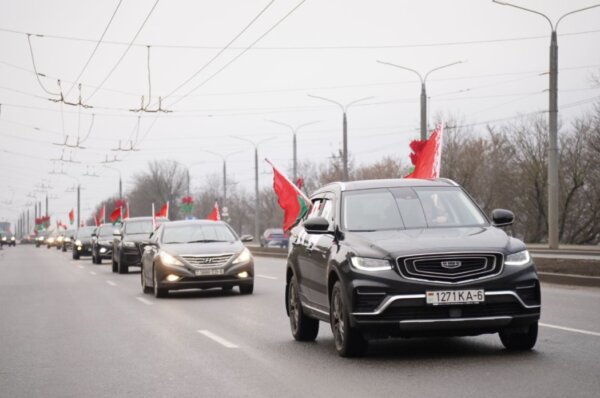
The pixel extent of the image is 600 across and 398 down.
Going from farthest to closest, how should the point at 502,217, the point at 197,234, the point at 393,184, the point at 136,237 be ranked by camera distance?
the point at 136,237
the point at 197,234
the point at 393,184
the point at 502,217

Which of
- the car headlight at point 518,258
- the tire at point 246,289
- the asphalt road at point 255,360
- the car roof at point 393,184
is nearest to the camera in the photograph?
the asphalt road at point 255,360

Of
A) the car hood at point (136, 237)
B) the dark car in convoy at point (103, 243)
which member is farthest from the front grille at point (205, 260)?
the dark car in convoy at point (103, 243)

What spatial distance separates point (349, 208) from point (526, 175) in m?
54.8

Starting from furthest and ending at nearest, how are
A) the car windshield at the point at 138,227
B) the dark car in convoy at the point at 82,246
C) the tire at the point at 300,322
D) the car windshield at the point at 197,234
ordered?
the dark car in convoy at the point at 82,246 → the car windshield at the point at 138,227 → the car windshield at the point at 197,234 → the tire at the point at 300,322

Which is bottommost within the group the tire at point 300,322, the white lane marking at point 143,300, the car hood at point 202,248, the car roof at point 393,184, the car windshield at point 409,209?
the white lane marking at point 143,300

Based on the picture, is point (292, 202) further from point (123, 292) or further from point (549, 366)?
point (549, 366)

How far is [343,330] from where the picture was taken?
997cm

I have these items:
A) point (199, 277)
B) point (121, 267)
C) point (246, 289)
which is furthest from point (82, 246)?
point (199, 277)

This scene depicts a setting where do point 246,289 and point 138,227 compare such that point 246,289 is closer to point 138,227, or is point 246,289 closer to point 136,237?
point 136,237

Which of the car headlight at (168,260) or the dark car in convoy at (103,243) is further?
the dark car in convoy at (103,243)

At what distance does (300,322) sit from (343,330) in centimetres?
198

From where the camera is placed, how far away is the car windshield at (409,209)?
34.9ft

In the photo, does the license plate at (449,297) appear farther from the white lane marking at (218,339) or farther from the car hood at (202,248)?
the car hood at (202,248)

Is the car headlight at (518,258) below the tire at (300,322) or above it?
above
